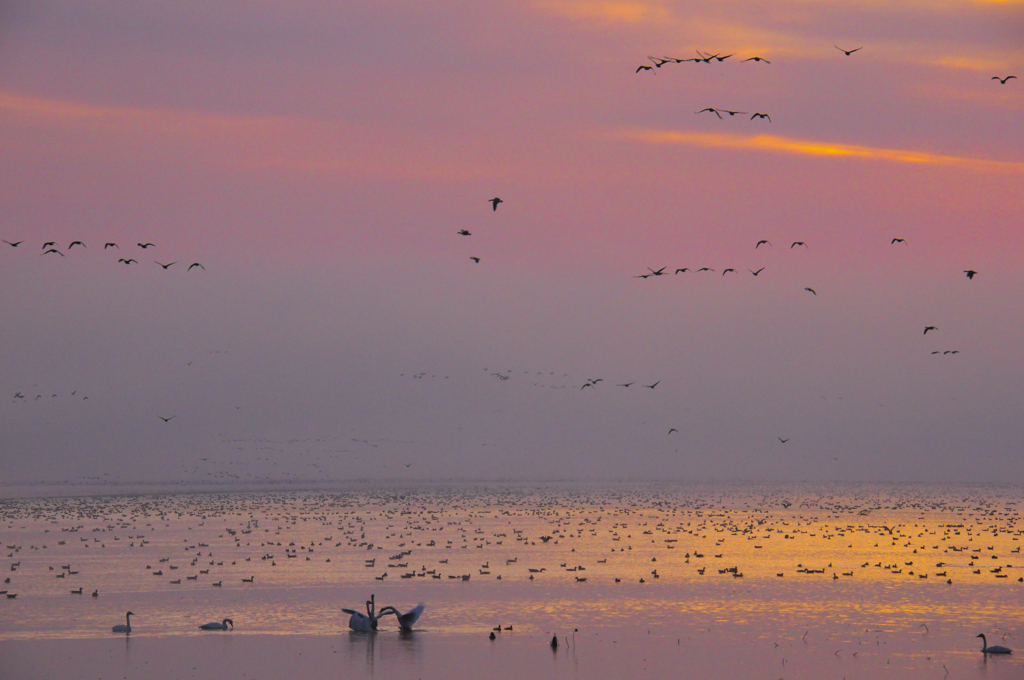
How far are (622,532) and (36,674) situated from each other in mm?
43201

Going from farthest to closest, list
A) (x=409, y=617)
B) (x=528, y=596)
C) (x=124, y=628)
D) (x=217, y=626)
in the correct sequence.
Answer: (x=528, y=596)
(x=217, y=626)
(x=409, y=617)
(x=124, y=628)

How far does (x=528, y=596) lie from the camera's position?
38594 mm

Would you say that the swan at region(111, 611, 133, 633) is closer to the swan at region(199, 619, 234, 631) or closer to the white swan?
the swan at region(199, 619, 234, 631)

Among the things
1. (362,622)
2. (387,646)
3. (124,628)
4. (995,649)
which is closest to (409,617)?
(362,622)

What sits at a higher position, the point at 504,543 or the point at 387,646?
the point at 504,543

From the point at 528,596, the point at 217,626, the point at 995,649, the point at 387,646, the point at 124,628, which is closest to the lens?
the point at 995,649

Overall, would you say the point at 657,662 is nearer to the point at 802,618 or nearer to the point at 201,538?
the point at 802,618

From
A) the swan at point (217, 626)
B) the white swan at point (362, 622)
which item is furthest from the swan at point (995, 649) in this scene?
the swan at point (217, 626)

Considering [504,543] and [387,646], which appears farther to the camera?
[504,543]

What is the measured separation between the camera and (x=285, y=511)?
293ft

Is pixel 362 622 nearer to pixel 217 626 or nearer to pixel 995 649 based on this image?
pixel 217 626

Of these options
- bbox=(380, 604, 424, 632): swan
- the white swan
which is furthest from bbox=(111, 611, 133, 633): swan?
bbox=(380, 604, 424, 632): swan

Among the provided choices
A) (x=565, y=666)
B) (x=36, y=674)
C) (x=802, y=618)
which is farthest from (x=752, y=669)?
(x=36, y=674)

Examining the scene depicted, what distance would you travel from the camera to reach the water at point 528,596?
28.5 metres
